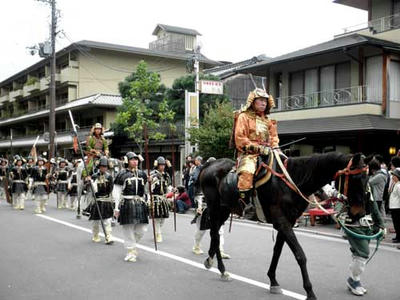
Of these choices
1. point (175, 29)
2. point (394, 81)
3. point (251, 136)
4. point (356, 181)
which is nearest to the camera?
point (356, 181)

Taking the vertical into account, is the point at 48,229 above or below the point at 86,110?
below

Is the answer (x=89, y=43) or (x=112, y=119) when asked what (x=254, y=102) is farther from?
(x=89, y=43)

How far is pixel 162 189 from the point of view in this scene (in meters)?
10.6

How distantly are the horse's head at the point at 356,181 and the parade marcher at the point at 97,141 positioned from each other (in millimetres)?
9304

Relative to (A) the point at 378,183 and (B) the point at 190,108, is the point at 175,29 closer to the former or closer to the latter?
(B) the point at 190,108

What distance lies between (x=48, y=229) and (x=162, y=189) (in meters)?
4.32

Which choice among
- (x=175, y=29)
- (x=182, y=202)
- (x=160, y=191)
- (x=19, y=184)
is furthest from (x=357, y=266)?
(x=175, y=29)

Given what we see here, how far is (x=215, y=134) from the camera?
63.4 ft

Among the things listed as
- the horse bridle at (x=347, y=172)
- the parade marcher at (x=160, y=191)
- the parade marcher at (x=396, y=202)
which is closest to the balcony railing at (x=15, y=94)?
the parade marcher at (x=160, y=191)

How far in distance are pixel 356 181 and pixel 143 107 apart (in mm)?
22502

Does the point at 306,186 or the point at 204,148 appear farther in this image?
the point at 204,148

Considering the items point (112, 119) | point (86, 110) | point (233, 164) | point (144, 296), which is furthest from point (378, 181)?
point (86, 110)

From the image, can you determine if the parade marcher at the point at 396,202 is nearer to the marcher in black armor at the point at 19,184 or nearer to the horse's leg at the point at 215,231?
the horse's leg at the point at 215,231

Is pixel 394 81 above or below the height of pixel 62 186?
above
